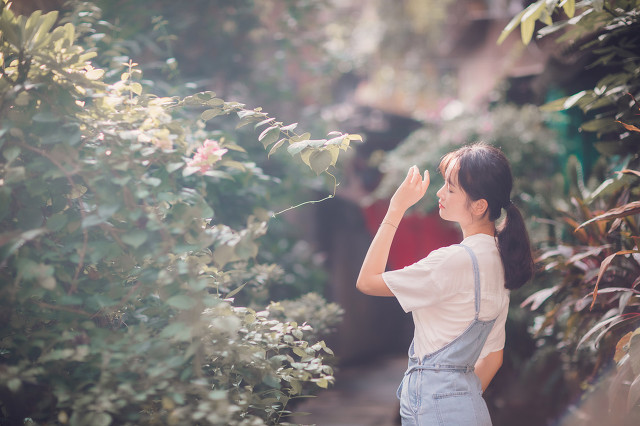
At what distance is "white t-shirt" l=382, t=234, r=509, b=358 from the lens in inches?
78.7

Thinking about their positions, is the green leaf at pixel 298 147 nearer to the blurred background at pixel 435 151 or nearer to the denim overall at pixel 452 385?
the denim overall at pixel 452 385

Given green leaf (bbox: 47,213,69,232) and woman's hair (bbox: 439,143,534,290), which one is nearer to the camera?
green leaf (bbox: 47,213,69,232)

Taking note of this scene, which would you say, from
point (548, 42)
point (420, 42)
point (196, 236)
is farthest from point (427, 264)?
point (420, 42)

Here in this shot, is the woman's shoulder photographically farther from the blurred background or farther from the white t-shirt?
the blurred background

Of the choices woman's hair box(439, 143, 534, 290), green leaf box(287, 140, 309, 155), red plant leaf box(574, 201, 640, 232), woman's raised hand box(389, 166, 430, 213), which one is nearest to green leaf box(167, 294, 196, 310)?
green leaf box(287, 140, 309, 155)

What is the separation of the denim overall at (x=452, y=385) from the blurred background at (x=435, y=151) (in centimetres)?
85

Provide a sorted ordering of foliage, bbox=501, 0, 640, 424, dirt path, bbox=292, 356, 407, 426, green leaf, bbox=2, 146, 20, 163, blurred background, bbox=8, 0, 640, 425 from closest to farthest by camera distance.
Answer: green leaf, bbox=2, 146, 20, 163, foliage, bbox=501, 0, 640, 424, blurred background, bbox=8, 0, 640, 425, dirt path, bbox=292, 356, 407, 426

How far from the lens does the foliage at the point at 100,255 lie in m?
1.66

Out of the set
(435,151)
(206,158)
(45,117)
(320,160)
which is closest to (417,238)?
(435,151)

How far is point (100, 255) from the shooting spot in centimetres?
176

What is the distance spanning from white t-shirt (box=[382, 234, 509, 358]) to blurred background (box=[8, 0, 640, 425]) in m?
0.84

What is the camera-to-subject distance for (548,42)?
4.83 meters

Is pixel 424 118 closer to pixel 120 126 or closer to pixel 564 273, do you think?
pixel 564 273

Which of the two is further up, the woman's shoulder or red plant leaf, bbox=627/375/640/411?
the woman's shoulder
